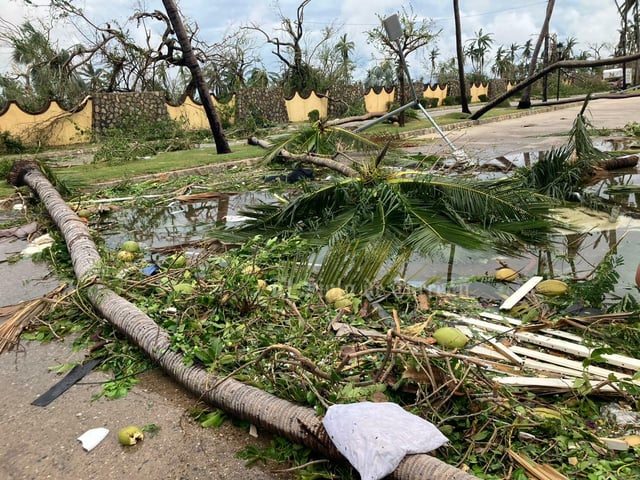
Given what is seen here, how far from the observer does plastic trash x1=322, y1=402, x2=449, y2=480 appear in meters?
1.63

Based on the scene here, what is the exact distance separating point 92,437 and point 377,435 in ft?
4.19

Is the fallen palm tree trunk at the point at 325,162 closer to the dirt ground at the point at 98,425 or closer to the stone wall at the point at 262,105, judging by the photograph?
the dirt ground at the point at 98,425

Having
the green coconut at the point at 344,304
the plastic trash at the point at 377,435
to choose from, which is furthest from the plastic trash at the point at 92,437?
the green coconut at the point at 344,304

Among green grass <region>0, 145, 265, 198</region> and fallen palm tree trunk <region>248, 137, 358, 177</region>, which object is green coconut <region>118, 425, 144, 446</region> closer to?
fallen palm tree trunk <region>248, 137, 358, 177</region>

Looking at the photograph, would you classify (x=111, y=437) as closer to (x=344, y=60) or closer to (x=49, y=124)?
(x=49, y=124)

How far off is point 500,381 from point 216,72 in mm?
27124

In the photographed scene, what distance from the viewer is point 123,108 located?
63.5ft

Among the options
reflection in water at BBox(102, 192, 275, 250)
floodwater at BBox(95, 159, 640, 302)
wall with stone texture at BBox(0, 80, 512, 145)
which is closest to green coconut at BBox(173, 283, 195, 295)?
floodwater at BBox(95, 159, 640, 302)

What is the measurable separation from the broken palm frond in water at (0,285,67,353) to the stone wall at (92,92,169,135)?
53.7 ft

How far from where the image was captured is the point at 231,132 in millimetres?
18547

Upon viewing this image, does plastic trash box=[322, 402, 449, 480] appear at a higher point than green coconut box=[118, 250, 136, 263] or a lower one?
lower

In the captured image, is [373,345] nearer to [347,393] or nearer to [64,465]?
[347,393]

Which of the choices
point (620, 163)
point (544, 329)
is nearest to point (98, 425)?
point (544, 329)

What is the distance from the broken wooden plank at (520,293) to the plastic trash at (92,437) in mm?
2302
